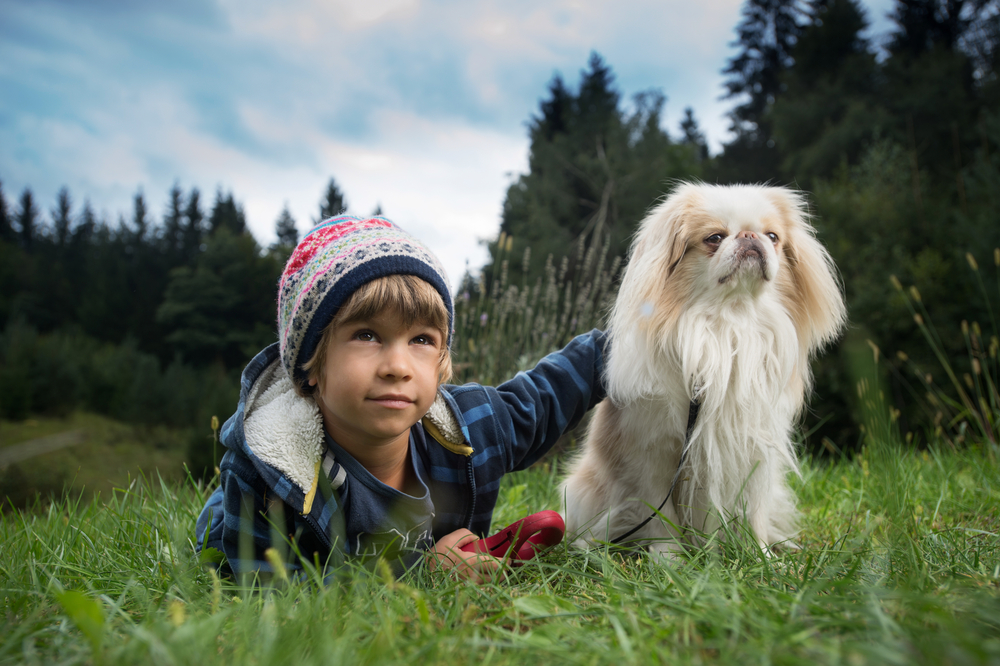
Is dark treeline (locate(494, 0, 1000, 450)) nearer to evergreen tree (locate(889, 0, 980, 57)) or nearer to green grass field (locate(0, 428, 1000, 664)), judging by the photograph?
evergreen tree (locate(889, 0, 980, 57))

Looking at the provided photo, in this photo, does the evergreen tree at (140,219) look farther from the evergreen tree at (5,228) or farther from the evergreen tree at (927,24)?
the evergreen tree at (927,24)

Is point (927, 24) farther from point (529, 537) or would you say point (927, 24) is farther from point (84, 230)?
point (84, 230)

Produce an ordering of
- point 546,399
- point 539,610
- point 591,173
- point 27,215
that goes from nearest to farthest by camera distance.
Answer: point 539,610, point 546,399, point 591,173, point 27,215

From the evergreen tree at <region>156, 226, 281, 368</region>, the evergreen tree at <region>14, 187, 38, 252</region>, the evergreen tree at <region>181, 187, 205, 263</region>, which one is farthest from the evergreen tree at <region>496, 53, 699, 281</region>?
the evergreen tree at <region>14, 187, 38, 252</region>

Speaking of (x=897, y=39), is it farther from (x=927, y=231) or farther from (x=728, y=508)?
(x=728, y=508)

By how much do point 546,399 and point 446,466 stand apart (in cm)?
42

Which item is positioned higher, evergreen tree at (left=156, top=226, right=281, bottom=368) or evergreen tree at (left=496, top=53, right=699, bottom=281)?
evergreen tree at (left=496, top=53, right=699, bottom=281)

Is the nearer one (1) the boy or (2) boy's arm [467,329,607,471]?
(1) the boy

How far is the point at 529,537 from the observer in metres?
1.74

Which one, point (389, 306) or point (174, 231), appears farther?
point (174, 231)

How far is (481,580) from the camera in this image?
1.51 meters

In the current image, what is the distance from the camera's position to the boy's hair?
159 cm

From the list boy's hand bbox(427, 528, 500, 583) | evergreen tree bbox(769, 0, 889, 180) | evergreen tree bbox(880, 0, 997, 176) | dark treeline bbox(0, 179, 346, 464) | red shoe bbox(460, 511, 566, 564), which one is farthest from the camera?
dark treeline bbox(0, 179, 346, 464)

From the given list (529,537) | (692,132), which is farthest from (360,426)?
(692,132)
